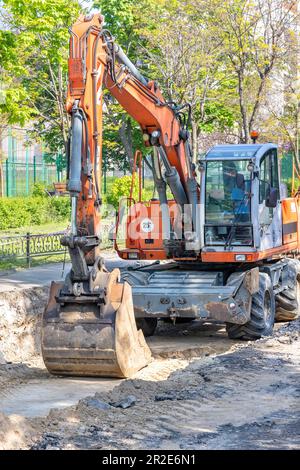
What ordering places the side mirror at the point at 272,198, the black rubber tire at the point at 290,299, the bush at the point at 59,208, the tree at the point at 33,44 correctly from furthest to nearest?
the bush at the point at 59,208 → the tree at the point at 33,44 → the black rubber tire at the point at 290,299 → the side mirror at the point at 272,198

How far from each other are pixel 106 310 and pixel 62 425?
7.35 ft

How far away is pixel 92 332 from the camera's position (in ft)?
33.7

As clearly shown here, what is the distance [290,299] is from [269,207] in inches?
88.4

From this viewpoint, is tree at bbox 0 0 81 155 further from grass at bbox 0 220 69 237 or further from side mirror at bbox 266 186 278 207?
side mirror at bbox 266 186 278 207

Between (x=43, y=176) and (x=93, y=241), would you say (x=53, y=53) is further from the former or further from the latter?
(x=43, y=176)

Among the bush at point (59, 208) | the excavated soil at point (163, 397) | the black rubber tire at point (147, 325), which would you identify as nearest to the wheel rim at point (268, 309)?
the excavated soil at point (163, 397)

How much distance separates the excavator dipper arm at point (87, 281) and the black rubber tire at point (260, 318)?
2.86 m

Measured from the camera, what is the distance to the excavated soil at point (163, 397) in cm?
791

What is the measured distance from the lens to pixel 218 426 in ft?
27.9

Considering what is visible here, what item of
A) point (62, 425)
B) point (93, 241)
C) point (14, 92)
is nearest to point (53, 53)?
point (14, 92)

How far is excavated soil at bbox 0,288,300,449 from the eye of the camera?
7906 millimetres

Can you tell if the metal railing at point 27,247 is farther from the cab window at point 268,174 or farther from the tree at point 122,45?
the tree at point 122,45

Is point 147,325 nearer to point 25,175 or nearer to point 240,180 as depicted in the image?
point 240,180

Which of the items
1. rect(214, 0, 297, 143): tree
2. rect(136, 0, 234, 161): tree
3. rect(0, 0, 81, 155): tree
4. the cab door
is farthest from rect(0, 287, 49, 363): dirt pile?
rect(214, 0, 297, 143): tree
